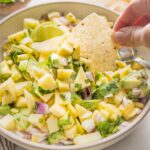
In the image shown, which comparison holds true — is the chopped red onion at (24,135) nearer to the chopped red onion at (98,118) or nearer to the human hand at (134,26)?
the chopped red onion at (98,118)

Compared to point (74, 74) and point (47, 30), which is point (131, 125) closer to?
point (74, 74)

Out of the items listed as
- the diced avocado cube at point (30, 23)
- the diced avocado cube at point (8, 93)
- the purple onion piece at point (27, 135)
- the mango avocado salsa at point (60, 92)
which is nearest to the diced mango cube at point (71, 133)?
the mango avocado salsa at point (60, 92)

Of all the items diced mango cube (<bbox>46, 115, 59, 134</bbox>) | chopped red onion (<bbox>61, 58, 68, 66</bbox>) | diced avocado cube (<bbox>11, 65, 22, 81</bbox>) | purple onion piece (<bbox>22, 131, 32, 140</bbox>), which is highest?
chopped red onion (<bbox>61, 58, 68, 66</bbox>)

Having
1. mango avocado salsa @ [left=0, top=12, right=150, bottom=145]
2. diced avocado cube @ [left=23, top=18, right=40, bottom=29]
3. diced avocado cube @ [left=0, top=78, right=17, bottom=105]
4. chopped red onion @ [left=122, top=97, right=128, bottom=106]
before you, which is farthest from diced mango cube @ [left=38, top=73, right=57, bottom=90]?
A: diced avocado cube @ [left=23, top=18, right=40, bottom=29]

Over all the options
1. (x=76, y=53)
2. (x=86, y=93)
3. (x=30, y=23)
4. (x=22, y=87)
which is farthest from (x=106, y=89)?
(x=30, y=23)

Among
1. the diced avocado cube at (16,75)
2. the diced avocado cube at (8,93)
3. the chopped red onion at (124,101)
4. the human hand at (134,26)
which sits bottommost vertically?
the chopped red onion at (124,101)

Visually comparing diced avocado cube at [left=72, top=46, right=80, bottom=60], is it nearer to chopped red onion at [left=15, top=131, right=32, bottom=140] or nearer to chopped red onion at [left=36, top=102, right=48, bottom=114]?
chopped red onion at [left=36, top=102, right=48, bottom=114]

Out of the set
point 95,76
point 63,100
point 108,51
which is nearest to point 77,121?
point 63,100
